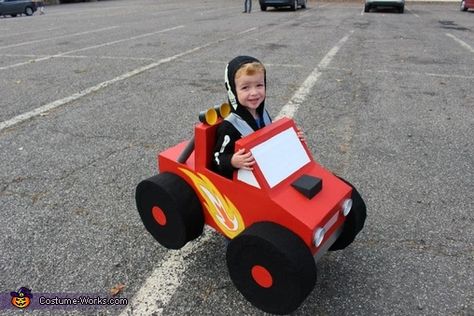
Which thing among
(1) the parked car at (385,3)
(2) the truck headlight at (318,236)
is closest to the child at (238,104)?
(2) the truck headlight at (318,236)

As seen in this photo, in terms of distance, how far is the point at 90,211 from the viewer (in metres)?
3.05

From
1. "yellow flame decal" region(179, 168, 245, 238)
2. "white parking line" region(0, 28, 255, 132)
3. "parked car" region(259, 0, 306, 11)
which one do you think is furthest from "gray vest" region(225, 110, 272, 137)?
"parked car" region(259, 0, 306, 11)

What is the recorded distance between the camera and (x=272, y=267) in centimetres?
189

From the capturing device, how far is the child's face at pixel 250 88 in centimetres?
218

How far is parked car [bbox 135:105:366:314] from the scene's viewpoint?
189 centimetres

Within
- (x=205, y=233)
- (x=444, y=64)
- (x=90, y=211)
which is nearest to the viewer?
(x=205, y=233)

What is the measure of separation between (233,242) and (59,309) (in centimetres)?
105

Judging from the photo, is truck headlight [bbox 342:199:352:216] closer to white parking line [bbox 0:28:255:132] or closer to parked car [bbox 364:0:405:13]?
white parking line [bbox 0:28:255:132]

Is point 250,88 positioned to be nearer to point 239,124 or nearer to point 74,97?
point 239,124

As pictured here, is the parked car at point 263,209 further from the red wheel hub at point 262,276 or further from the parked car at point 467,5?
the parked car at point 467,5

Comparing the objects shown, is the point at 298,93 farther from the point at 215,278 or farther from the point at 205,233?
the point at 215,278

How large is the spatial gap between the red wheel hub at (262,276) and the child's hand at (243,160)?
0.50 m

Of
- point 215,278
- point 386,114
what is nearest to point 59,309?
point 215,278

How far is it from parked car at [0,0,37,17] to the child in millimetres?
23441
